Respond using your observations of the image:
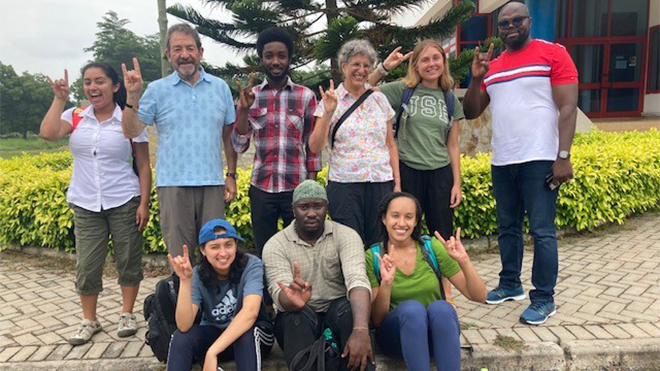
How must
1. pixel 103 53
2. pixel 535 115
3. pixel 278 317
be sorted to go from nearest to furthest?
1. pixel 278 317
2. pixel 535 115
3. pixel 103 53

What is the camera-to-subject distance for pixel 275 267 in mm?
2748

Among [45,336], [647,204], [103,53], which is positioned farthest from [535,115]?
[103,53]

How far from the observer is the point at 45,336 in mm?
3400

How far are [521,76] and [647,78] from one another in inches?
541

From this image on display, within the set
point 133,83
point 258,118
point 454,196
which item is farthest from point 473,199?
point 133,83

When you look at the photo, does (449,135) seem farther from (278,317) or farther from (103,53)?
(103,53)

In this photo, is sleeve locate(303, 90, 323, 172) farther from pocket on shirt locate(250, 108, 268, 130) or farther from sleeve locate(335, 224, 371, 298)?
sleeve locate(335, 224, 371, 298)

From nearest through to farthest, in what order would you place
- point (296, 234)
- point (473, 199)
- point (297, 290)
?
point (297, 290) < point (296, 234) < point (473, 199)

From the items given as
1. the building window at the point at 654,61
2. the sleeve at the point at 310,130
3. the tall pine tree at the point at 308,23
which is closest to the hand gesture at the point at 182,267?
the sleeve at the point at 310,130

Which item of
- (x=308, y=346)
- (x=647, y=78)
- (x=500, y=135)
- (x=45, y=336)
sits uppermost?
(x=647, y=78)

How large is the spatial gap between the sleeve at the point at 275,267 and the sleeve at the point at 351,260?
1.00ft

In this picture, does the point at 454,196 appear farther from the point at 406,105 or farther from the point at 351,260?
the point at 351,260

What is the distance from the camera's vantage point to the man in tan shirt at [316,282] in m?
2.55

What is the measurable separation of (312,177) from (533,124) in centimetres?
146
